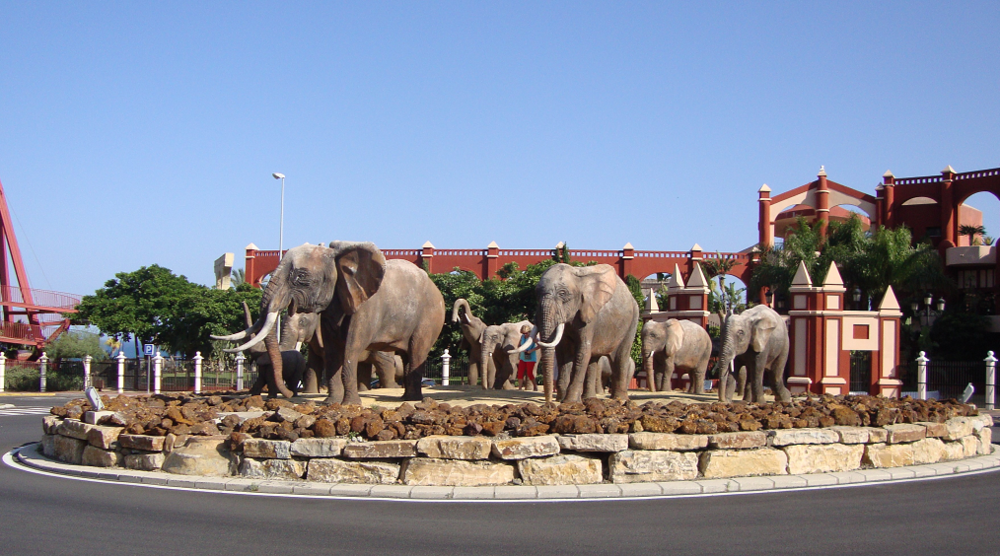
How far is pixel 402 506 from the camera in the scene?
8359 mm

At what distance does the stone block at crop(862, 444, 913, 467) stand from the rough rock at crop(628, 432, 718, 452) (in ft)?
8.45

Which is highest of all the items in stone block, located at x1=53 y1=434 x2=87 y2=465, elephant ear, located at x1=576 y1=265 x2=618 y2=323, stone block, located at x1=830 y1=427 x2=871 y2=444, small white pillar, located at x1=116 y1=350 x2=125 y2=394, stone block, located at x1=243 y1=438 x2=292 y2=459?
elephant ear, located at x1=576 y1=265 x2=618 y2=323

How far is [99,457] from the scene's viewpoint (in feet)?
34.6

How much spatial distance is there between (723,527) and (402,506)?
2910 millimetres

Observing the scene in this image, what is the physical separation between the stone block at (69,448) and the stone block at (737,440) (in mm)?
7523

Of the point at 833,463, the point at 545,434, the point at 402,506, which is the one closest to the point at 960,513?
the point at 833,463

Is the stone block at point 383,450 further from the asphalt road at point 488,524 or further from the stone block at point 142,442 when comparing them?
the stone block at point 142,442

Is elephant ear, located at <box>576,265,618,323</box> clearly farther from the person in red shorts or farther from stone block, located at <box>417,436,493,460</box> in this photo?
the person in red shorts

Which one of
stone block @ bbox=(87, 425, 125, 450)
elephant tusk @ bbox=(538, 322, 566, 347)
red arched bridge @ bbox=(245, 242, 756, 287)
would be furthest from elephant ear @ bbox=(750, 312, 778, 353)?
red arched bridge @ bbox=(245, 242, 756, 287)

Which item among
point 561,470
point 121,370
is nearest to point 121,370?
point 121,370

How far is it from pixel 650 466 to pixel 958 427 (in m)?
5.56

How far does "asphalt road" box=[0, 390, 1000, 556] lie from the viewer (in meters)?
6.81

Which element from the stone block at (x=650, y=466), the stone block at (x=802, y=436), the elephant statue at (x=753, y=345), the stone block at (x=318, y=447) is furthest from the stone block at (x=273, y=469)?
the elephant statue at (x=753, y=345)

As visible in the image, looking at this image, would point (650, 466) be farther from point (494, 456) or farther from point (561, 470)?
point (494, 456)
